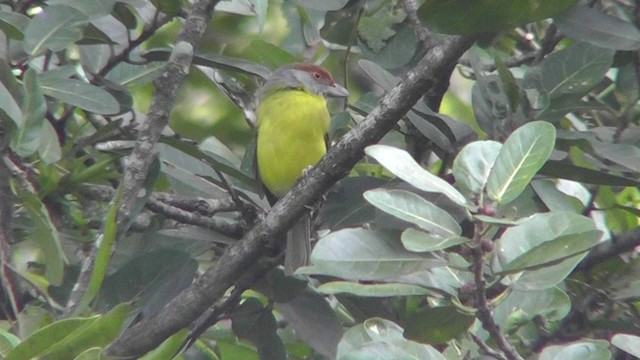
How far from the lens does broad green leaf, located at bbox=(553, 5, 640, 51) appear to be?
8.24 ft

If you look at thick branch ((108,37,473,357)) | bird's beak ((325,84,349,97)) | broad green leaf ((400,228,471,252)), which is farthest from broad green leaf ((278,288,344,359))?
bird's beak ((325,84,349,97))

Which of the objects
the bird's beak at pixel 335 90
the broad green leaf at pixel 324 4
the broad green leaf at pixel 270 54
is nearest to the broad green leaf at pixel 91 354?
the broad green leaf at pixel 324 4

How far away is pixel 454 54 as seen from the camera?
94.0 inches

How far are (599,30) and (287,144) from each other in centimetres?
220

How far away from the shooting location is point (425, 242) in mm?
1792

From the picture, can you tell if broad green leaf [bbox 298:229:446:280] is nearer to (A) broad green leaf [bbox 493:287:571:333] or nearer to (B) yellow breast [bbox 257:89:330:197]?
(A) broad green leaf [bbox 493:287:571:333]

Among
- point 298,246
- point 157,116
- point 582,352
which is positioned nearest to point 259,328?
point 298,246

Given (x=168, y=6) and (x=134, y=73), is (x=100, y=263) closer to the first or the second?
(x=168, y=6)

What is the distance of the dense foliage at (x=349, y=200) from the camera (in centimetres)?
189

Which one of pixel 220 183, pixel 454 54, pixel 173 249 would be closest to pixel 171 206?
pixel 220 183

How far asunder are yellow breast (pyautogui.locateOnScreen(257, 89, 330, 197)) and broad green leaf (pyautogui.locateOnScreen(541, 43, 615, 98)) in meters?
1.91

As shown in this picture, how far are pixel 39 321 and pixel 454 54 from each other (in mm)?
1042

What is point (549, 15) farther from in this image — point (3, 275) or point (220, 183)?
point (3, 275)

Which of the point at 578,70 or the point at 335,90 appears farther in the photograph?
the point at 335,90
